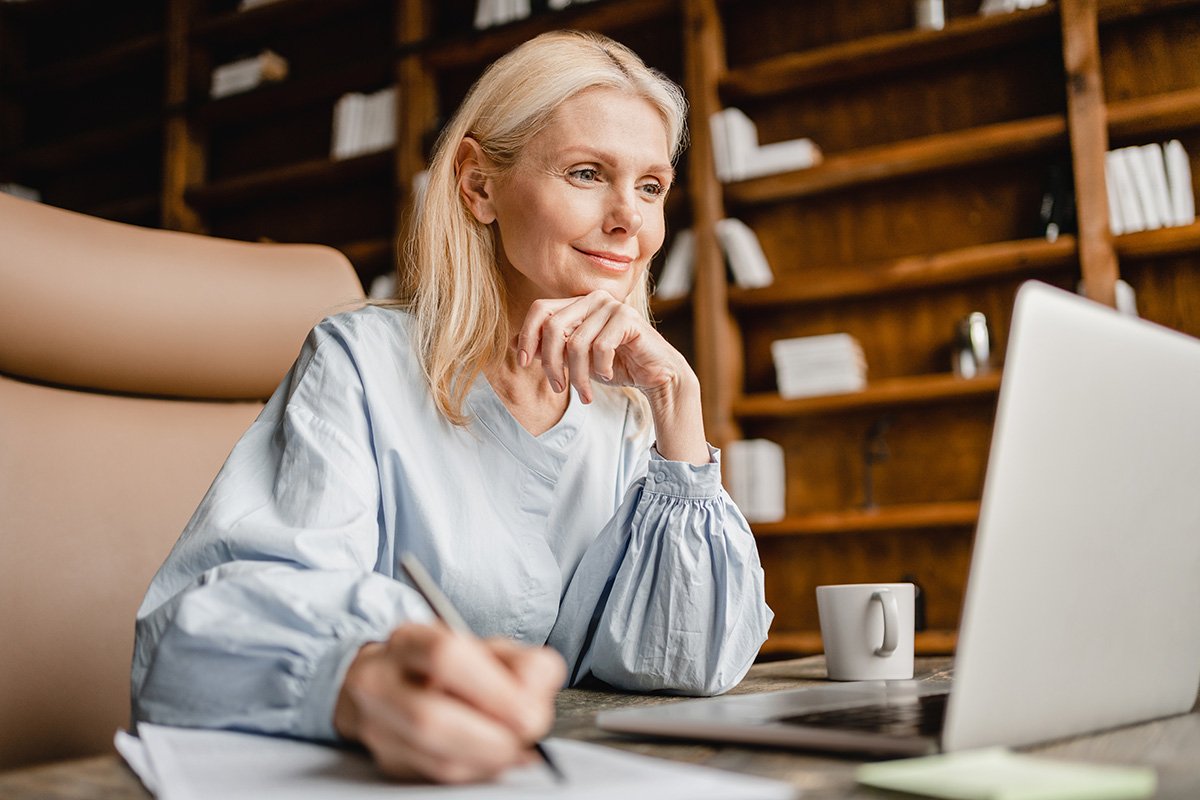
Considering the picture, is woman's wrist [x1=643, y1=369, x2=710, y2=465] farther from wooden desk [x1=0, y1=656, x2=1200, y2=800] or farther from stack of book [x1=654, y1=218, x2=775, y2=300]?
stack of book [x1=654, y1=218, x2=775, y2=300]

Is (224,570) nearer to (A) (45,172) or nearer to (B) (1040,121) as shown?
(B) (1040,121)

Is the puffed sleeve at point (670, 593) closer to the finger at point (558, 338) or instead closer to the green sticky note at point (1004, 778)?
the finger at point (558, 338)

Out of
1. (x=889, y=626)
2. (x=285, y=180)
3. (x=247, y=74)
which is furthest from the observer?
(x=247, y=74)

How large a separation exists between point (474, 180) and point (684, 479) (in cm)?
50

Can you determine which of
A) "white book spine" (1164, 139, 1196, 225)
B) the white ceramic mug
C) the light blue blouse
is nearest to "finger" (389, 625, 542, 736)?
the light blue blouse

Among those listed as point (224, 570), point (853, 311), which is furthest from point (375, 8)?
point (224, 570)

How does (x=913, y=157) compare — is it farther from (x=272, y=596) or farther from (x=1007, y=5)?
(x=272, y=596)

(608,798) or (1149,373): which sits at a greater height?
(1149,373)

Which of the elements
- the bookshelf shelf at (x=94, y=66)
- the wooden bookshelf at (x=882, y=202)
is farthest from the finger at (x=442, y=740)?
the bookshelf shelf at (x=94, y=66)

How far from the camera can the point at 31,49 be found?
4.62 metres

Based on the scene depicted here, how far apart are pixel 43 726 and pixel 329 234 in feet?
10.0

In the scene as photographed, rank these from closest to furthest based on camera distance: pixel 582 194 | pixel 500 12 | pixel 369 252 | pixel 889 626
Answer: pixel 889 626 < pixel 582 194 < pixel 500 12 < pixel 369 252

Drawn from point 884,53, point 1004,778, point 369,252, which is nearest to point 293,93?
point 369,252

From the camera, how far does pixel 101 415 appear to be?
4.16 ft
